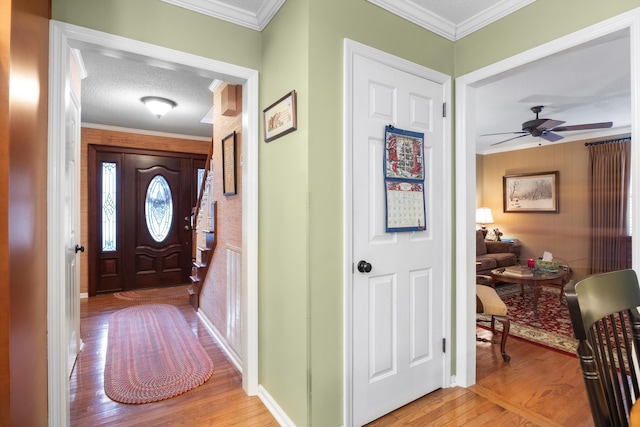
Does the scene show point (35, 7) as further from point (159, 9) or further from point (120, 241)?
point (120, 241)

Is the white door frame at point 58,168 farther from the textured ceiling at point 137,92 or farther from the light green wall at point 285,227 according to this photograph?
the light green wall at point 285,227

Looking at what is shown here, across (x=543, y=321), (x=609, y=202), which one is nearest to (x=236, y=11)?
(x=543, y=321)

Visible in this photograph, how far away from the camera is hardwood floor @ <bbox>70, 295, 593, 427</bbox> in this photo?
193 cm

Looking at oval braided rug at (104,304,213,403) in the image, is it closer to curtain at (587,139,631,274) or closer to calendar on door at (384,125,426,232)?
calendar on door at (384,125,426,232)

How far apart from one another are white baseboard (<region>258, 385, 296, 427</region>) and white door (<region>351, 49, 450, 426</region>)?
1.26 feet

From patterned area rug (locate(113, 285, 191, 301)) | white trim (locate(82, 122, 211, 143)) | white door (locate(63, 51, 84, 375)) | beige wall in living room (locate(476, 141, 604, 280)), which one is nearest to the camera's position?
white door (locate(63, 51, 84, 375))

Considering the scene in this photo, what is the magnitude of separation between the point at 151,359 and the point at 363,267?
80.8 inches

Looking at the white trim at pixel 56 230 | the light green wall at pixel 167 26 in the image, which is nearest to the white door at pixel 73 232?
the white trim at pixel 56 230

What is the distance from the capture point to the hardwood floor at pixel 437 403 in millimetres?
1926

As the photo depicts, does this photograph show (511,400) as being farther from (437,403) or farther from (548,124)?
(548,124)

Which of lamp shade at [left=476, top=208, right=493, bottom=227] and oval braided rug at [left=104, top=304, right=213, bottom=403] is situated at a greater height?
lamp shade at [left=476, top=208, right=493, bottom=227]

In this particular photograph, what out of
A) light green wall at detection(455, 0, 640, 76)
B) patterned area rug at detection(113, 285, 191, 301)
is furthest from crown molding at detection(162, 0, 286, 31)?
patterned area rug at detection(113, 285, 191, 301)

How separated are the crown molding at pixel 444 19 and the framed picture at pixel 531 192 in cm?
468

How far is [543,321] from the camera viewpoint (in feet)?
11.8
